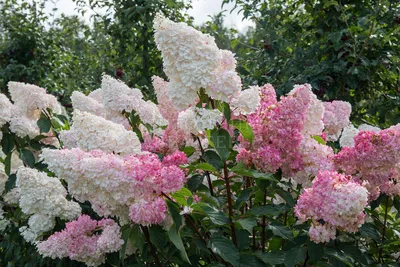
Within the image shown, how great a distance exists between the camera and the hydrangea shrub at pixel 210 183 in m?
1.80

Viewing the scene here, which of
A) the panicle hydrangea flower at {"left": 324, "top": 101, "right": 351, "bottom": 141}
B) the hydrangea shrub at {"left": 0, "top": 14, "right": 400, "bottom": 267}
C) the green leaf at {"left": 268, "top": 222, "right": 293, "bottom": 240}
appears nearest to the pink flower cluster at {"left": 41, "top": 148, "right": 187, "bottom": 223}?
the hydrangea shrub at {"left": 0, "top": 14, "right": 400, "bottom": 267}

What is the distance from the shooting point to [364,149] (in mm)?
2020

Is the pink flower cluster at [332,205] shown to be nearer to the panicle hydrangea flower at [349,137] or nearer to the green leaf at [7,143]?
the panicle hydrangea flower at [349,137]

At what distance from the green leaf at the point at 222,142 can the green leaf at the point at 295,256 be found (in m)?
0.39

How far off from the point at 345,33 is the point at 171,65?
2622mm

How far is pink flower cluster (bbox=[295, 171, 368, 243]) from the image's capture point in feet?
5.56

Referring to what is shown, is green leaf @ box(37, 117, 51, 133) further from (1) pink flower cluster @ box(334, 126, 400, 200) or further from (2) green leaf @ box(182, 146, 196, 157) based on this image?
(1) pink flower cluster @ box(334, 126, 400, 200)

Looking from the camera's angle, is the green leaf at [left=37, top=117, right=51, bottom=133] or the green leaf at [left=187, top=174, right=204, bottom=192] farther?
the green leaf at [left=37, top=117, right=51, bottom=133]

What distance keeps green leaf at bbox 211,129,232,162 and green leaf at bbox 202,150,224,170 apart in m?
0.31

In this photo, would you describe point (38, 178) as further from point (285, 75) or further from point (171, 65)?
point (285, 75)

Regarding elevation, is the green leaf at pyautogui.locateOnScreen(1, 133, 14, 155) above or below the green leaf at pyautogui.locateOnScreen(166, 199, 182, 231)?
below

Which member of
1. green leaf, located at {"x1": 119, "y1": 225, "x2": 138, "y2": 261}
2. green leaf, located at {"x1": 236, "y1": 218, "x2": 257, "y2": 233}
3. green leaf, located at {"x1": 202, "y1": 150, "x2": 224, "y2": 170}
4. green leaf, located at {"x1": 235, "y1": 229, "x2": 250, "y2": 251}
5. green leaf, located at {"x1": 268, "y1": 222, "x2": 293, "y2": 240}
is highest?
green leaf, located at {"x1": 202, "y1": 150, "x2": 224, "y2": 170}

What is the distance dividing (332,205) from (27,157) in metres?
1.64

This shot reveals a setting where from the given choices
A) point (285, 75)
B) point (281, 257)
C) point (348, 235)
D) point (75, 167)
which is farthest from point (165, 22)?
point (285, 75)
